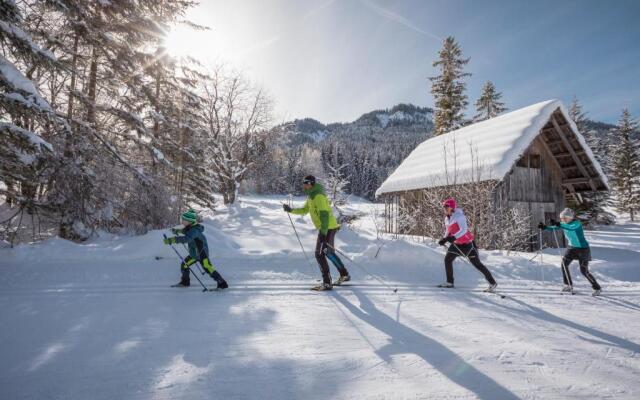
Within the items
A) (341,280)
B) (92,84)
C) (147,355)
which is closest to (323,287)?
(341,280)

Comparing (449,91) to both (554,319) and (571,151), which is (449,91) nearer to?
(571,151)

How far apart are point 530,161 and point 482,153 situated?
14.1 feet

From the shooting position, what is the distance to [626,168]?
3722cm

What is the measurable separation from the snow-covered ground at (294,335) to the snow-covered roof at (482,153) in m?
6.90

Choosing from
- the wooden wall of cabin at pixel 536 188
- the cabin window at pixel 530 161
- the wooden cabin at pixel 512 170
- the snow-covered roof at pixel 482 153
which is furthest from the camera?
the cabin window at pixel 530 161

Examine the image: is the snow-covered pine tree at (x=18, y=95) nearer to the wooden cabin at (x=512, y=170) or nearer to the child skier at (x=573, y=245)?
the child skier at (x=573, y=245)

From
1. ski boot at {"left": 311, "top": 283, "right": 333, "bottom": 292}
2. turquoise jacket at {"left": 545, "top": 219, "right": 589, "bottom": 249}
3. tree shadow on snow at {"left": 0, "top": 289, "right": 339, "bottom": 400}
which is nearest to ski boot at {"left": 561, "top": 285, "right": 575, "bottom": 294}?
turquoise jacket at {"left": 545, "top": 219, "right": 589, "bottom": 249}

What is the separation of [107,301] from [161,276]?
5.24ft

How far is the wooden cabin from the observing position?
13125 millimetres

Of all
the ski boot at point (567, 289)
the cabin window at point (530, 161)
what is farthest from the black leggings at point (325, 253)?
the cabin window at point (530, 161)

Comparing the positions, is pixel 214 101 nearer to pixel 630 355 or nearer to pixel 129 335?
pixel 129 335

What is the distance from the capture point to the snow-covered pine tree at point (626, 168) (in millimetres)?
35625

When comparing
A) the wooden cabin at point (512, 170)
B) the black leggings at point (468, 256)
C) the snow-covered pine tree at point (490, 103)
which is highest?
the snow-covered pine tree at point (490, 103)

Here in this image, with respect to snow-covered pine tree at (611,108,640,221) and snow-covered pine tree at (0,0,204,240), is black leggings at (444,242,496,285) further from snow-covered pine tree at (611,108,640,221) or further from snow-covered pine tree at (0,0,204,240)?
snow-covered pine tree at (611,108,640,221)
